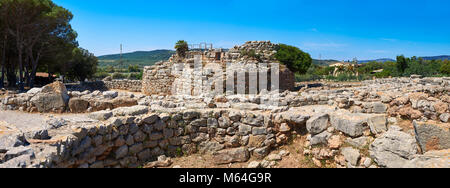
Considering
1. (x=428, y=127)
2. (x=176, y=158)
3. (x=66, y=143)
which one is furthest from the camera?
(x=176, y=158)

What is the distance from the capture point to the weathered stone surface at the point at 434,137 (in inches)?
173

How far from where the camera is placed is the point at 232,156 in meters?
5.98

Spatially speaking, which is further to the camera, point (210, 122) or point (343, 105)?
point (343, 105)

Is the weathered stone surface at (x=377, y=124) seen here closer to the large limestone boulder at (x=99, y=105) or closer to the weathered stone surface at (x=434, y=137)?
the weathered stone surface at (x=434, y=137)

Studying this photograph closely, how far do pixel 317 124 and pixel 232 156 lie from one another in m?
2.15

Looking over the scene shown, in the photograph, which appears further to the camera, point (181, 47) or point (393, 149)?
point (181, 47)

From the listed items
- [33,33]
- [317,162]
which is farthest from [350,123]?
[33,33]

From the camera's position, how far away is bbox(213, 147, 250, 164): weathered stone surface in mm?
5941

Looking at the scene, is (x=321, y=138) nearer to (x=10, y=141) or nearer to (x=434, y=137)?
(x=434, y=137)

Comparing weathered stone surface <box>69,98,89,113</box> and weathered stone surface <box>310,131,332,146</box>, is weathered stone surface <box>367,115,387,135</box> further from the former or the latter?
weathered stone surface <box>69,98,89,113</box>
